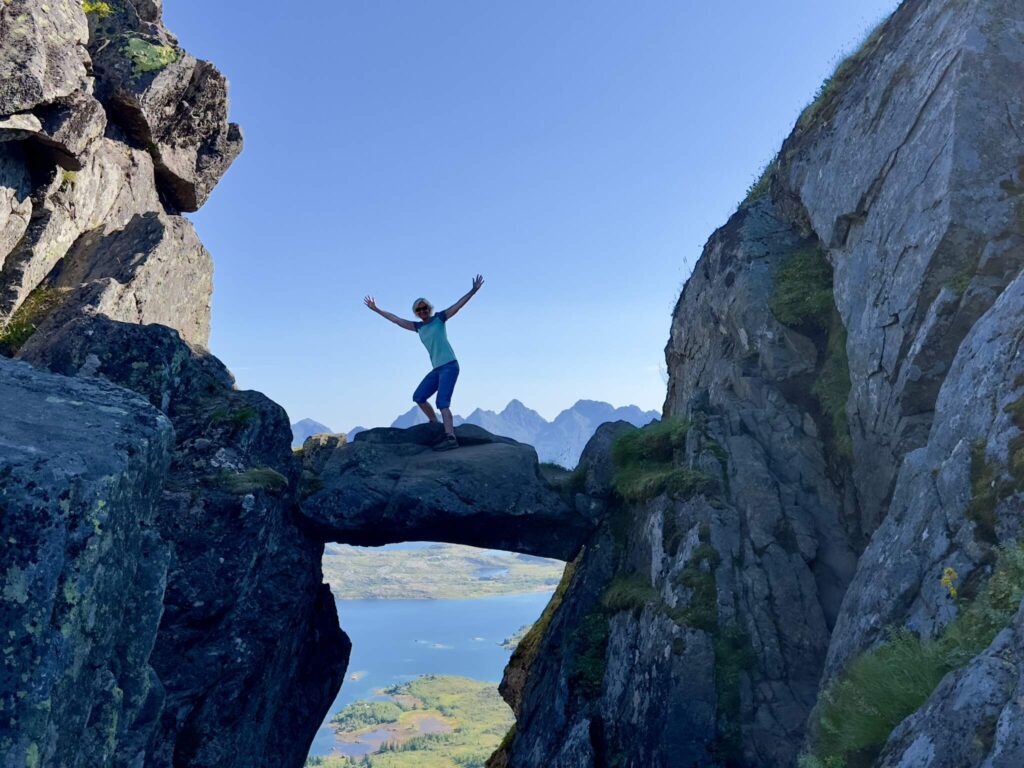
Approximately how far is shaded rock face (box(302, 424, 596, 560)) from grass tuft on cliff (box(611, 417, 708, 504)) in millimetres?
1648

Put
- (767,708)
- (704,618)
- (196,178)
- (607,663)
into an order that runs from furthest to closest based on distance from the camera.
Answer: (196,178)
(607,663)
(704,618)
(767,708)

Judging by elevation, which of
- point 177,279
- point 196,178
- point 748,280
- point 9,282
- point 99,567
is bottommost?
point 99,567

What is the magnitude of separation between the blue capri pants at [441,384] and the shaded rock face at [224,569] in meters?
3.98

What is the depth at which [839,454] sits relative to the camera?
55.9 ft

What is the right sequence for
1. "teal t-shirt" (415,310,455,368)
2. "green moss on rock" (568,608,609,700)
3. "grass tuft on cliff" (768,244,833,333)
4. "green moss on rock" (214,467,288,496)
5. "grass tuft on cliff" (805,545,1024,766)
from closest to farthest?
"grass tuft on cliff" (805,545,1024,766) < "green moss on rock" (568,608,609,700) < "green moss on rock" (214,467,288,496) < "grass tuft on cliff" (768,244,833,333) < "teal t-shirt" (415,310,455,368)

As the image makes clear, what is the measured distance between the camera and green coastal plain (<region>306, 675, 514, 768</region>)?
14100cm

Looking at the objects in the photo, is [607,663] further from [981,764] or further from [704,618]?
[981,764]

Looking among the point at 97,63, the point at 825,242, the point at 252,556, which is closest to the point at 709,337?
the point at 825,242

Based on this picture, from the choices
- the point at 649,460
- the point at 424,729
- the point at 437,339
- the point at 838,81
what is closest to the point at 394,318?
the point at 437,339

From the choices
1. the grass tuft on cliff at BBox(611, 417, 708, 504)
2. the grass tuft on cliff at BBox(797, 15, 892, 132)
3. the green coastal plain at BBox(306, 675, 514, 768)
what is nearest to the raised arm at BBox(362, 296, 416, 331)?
the grass tuft on cliff at BBox(611, 417, 708, 504)

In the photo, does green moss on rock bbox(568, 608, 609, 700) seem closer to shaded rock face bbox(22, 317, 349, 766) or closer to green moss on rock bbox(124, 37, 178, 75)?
shaded rock face bbox(22, 317, 349, 766)

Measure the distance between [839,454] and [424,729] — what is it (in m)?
170

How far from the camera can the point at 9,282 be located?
21.9 meters

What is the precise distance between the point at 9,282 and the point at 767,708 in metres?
22.6
